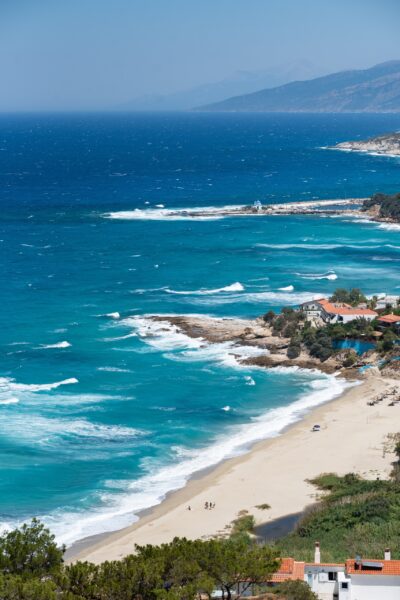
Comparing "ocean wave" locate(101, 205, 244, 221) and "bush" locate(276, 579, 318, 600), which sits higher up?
"ocean wave" locate(101, 205, 244, 221)

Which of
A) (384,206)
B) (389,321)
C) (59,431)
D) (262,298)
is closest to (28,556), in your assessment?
(59,431)

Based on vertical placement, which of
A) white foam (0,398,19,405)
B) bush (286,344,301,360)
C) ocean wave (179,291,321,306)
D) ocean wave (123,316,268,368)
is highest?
ocean wave (179,291,321,306)

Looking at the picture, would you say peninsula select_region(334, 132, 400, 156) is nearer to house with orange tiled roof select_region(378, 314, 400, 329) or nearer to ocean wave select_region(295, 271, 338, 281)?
ocean wave select_region(295, 271, 338, 281)

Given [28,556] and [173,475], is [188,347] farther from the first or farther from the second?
[28,556]

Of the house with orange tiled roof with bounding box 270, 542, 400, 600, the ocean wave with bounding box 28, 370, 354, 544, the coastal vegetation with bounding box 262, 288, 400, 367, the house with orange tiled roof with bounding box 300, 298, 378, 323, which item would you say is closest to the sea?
the ocean wave with bounding box 28, 370, 354, 544

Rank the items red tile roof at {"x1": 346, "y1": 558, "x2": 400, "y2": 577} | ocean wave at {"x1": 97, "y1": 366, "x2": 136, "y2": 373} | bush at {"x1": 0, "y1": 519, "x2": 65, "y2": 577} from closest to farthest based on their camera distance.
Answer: bush at {"x1": 0, "y1": 519, "x2": 65, "y2": 577} < red tile roof at {"x1": 346, "y1": 558, "x2": 400, "y2": 577} < ocean wave at {"x1": 97, "y1": 366, "x2": 136, "y2": 373}

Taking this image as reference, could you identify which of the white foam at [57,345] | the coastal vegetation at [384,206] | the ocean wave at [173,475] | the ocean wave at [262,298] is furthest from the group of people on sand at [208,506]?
the coastal vegetation at [384,206]
